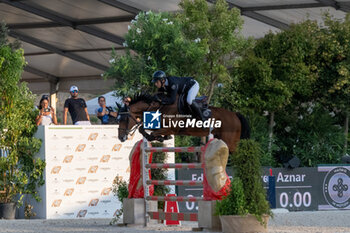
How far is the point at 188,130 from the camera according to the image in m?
11.3

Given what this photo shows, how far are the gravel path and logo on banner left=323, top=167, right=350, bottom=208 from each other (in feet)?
7.43

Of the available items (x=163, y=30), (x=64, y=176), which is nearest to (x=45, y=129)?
(x=64, y=176)

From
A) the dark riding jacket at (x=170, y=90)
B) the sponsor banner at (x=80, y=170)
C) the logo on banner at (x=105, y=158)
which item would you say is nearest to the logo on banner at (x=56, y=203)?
the sponsor banner at (x=80, y=170)

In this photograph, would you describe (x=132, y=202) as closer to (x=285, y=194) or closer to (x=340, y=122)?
(x=285, y=194)

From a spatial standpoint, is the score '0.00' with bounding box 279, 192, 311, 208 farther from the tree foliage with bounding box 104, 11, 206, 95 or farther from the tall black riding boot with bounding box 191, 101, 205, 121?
the tall black riding boot with bounding box 191, 101, 205, 121

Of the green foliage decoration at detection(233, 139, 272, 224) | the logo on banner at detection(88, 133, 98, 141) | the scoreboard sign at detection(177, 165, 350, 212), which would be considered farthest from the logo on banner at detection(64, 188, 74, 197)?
the green foliage decoration at detection(233, 139, 272, 224)

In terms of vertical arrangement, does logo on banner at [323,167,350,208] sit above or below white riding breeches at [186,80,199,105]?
below

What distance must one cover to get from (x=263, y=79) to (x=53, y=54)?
39.3 ft

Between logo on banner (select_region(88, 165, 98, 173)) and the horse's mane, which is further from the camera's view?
logo on banner (select_region(88, 165, 98, 173))

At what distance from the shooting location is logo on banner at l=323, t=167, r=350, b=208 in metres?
15.4

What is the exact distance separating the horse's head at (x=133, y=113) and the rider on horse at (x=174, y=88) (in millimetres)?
163

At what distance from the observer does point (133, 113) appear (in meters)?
10.8

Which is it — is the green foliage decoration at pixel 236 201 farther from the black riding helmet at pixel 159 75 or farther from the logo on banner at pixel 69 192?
the logo on banner at pixel 69 192

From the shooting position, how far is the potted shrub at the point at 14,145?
13.0 m
